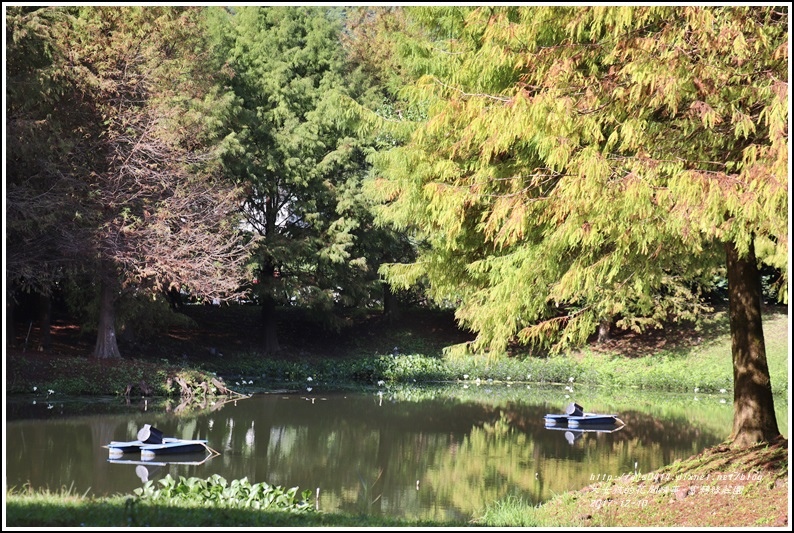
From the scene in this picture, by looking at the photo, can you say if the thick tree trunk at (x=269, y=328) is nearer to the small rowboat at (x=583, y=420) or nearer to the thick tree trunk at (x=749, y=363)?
the small rowboat at (x=583, y=420)

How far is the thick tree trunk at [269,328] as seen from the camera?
27125 mm

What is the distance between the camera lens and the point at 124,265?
1945 centimetres

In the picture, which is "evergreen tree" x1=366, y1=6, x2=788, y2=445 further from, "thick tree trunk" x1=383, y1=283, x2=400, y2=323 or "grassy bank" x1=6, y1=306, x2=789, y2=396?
"thick tree trunk" x1=383, y1=283, x2=400, y2=323

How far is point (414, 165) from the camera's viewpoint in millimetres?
10547

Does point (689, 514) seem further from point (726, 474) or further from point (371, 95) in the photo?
point (371, 95)

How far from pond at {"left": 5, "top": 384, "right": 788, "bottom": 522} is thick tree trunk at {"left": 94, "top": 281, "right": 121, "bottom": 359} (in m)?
2.90

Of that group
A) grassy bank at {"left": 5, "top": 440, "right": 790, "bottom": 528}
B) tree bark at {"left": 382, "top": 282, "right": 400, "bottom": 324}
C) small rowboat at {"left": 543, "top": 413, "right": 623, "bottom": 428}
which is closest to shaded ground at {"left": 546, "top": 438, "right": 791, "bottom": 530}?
grassy bank at {"left": 5, "top": 440, "right": 790, "bottom": 528}

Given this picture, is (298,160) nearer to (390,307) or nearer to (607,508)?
(390,307)

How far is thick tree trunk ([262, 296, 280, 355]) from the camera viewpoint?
27125 mm

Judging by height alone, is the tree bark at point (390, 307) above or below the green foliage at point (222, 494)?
above

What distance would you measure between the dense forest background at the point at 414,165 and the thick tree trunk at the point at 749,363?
24mm

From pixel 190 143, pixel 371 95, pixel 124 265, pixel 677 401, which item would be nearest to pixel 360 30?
pixel 371 95

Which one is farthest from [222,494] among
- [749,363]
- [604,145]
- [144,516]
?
[749,363]

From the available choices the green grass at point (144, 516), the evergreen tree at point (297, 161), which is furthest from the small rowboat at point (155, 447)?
the evergreen tree at point (297, 161)
